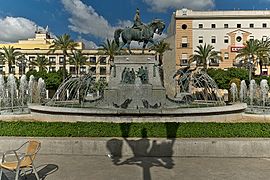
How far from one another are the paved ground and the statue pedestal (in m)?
9.53

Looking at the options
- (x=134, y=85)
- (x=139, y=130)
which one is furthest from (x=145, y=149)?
(x=134, y=85)

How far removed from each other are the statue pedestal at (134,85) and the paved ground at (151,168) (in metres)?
9.53

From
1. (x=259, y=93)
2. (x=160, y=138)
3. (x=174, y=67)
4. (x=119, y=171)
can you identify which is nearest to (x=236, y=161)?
(x=160, y=138)

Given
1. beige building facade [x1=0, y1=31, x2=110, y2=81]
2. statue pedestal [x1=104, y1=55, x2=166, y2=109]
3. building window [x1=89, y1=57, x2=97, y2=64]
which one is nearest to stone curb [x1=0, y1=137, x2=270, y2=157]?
statue pedestal [x1=104, y1=55, x2=166, y2=109]

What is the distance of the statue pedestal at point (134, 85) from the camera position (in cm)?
1838

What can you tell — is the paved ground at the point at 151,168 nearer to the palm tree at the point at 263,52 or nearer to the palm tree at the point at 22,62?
the palm tree at the point at 22,62

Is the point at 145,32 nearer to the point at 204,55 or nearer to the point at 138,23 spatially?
the point at 138,23

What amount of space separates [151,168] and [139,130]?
2.02 metres

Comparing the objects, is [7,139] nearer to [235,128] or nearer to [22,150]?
[22,150]

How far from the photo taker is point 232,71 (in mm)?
56531

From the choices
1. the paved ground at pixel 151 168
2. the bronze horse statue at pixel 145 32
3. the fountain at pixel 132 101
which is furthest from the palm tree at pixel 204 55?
the paved ground at pixel 151 168

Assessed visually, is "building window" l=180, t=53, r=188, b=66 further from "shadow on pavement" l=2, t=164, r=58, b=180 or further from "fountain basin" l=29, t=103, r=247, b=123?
"shadow on pavement" l=2, t=164, r=58, b=180

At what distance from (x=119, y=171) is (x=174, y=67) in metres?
66.1

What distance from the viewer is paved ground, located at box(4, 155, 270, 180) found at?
6422mm
